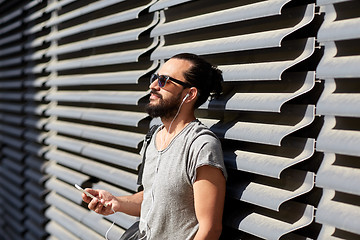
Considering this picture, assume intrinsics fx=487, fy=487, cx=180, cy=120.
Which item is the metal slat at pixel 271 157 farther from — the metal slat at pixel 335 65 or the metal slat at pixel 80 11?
the metal slat at pixel 80 11

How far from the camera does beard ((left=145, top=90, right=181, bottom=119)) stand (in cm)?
269

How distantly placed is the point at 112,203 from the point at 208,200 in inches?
31.7

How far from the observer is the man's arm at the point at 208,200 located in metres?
2.34

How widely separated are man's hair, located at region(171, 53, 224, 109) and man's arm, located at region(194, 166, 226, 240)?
1.64 feet

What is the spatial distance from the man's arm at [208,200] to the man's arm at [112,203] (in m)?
0.75

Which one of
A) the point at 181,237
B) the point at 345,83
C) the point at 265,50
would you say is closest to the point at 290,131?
the point at 345,83

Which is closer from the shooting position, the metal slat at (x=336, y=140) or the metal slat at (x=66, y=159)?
the metal slat at (x=336, y=140)

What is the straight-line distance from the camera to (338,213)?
2.00 meters

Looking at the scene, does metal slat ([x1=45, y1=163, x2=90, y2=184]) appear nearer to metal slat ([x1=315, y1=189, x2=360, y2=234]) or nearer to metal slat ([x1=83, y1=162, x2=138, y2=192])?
metal slat ([x1=83, y1=162, x2=138, y2=192])

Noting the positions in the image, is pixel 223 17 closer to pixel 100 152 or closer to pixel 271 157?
pixel 271 157

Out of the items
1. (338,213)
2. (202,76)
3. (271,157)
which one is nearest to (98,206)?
(202,76)

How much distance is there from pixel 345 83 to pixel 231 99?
0.75m

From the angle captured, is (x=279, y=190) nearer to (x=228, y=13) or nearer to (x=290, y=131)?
(x=290, y=131)

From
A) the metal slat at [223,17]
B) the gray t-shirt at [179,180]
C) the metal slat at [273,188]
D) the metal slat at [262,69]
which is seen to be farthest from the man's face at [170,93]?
the metal slat at [273,188]
